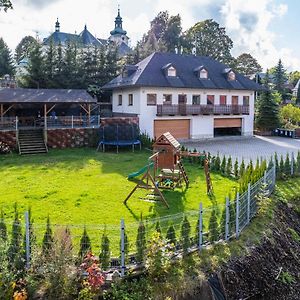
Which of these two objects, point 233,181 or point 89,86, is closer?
point 233,181

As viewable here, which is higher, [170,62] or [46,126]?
[170,62]

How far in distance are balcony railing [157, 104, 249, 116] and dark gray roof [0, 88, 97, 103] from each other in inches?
227

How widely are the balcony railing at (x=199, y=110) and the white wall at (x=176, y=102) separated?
1.37ft

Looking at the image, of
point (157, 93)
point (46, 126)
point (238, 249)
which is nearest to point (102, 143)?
point (46, 126)

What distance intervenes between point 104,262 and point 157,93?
21077 mm

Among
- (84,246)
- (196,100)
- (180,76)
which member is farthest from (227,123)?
(84,246)

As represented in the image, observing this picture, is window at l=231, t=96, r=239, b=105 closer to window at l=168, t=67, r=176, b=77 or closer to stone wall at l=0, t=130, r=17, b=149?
window at l=168, t=67, r=176, b=77

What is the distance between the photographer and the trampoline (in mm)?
22469

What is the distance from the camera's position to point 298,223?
40.1 feet

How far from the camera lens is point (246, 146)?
85.4 ft

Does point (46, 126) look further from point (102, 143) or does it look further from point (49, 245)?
point (49, 245)

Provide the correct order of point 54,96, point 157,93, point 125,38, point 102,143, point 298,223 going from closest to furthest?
point 298,223 → point 102,143 → point 54,96 → point 157,93 → point 125,38

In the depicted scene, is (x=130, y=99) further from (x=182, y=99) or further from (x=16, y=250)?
(x=16, y=250)

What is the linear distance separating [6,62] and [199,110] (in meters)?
27.3
